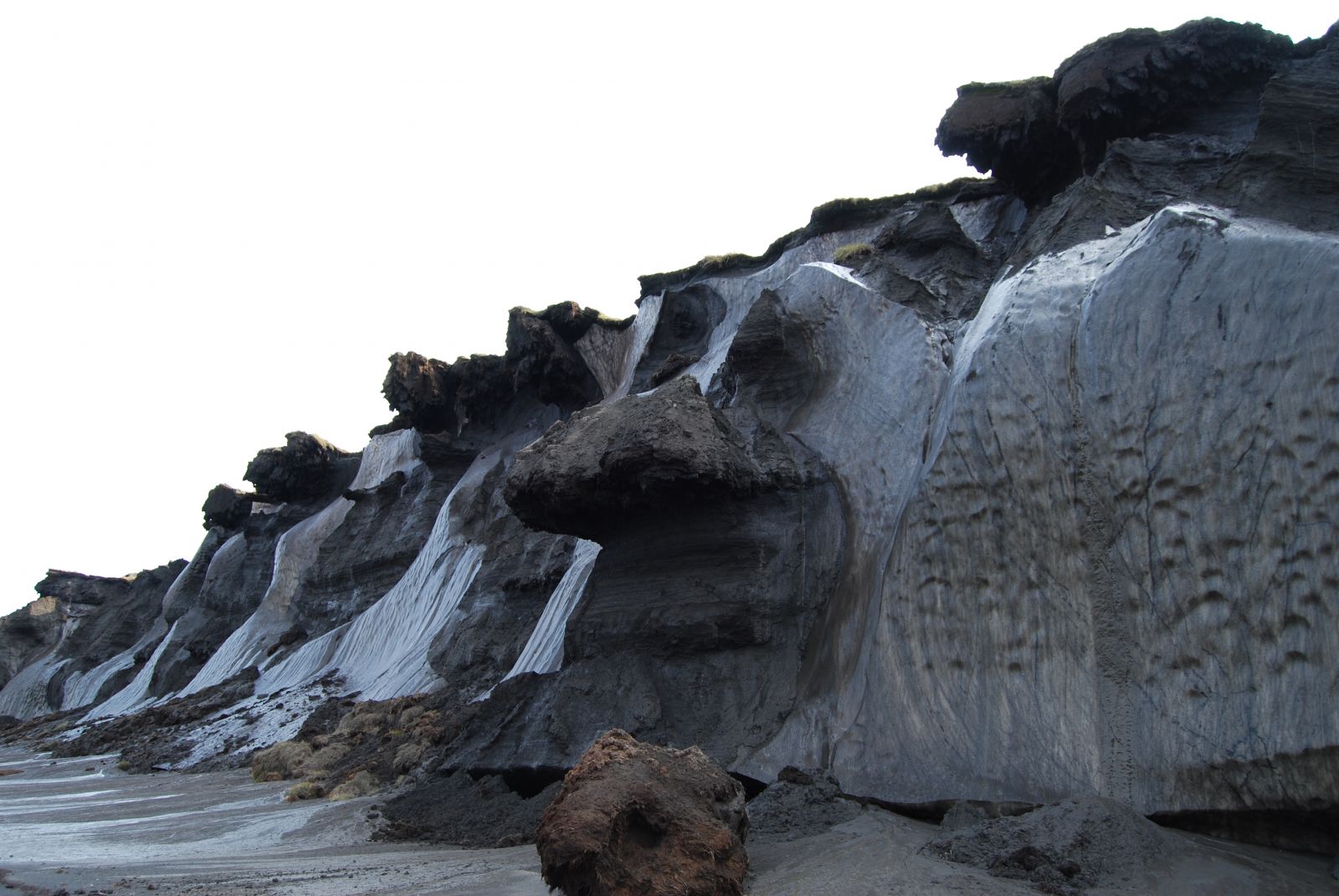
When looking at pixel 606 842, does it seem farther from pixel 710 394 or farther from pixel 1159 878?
pixel 710 394

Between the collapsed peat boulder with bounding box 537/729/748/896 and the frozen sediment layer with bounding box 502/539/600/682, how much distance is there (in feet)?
21.9

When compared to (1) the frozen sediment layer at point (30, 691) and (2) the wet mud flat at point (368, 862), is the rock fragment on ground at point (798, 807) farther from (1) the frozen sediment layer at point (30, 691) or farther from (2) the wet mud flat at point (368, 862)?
(1) the frozen sediment layer at point (30, 691)

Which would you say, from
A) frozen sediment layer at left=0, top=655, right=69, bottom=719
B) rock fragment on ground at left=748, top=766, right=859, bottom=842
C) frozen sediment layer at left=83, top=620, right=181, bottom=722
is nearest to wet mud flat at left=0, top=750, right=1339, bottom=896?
rock fragment on ground at left=748, top=766, right=859, bottom=842

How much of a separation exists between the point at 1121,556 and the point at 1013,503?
0.87m

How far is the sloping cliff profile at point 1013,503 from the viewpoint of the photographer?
242 inches

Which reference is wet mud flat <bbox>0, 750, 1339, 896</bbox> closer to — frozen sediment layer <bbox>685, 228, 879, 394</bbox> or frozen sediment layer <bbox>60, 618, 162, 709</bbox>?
frozen sediment layer <bbox>685, 228, 879, 394</bbox>

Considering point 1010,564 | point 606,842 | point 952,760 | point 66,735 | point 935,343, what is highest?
point 935,343

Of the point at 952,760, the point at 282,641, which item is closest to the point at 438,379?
the point at 282,641

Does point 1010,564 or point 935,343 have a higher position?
point 935,343

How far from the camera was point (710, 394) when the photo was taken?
44.7 ft

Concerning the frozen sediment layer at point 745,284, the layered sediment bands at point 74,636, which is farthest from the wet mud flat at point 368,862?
the layered sediment bands at point 74,636

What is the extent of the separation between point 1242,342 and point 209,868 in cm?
737

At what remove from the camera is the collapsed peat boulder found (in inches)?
193

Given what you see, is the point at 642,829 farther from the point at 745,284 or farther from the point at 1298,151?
the point at 745,284
